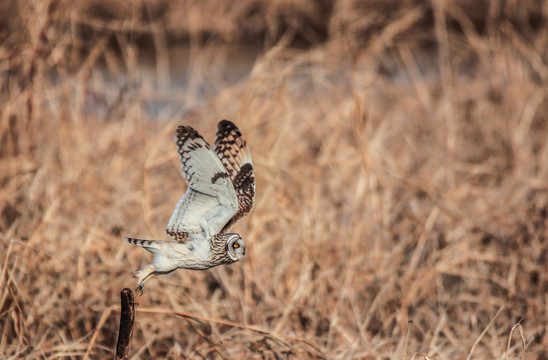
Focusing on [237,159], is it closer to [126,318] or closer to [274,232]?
[126,318]

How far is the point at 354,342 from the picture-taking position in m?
2.09

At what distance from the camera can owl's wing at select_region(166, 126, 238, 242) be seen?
1.10m

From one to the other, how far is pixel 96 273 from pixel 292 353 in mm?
897

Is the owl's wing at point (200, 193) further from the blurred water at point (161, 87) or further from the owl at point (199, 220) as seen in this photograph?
the blurred water at point (161, 87)

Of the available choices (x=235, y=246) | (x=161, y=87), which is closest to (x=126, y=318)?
(x=235, y=246)

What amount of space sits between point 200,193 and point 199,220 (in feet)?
0.16

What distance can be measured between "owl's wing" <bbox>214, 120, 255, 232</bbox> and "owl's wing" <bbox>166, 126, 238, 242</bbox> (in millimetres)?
86

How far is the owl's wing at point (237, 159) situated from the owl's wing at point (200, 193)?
0.28 feet

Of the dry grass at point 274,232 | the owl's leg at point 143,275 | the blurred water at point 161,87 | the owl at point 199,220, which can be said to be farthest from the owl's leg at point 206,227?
the blurred water at point 161,87

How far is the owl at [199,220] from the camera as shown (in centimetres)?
109

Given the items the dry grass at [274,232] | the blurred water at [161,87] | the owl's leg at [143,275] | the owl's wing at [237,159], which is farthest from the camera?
the blurred water at [161,87]

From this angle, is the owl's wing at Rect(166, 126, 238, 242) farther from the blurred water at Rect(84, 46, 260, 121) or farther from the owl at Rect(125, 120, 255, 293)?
the blurred water at Rect(84, 46, 260, 121)

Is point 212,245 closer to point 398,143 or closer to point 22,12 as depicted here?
point 22,12

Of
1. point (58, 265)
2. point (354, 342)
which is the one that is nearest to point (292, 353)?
point (354, 342)
